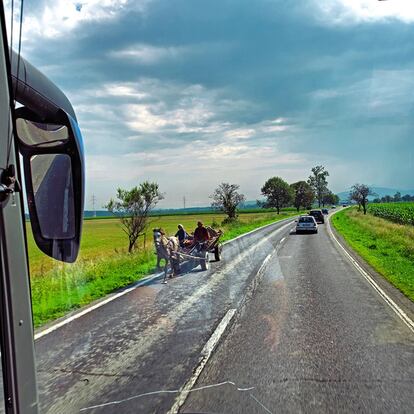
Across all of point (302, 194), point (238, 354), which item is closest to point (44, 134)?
point (238, 354)

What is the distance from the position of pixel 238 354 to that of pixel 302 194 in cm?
3233

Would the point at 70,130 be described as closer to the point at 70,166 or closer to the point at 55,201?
the point at 70,166

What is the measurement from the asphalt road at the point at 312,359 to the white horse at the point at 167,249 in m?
3.40

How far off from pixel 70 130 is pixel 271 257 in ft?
51.9

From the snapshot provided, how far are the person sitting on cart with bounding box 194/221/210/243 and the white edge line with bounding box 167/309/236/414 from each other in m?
6.93

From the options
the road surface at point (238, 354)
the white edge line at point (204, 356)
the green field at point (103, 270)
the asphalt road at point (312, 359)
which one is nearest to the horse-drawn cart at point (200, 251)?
→ the green field at point (103, 270)

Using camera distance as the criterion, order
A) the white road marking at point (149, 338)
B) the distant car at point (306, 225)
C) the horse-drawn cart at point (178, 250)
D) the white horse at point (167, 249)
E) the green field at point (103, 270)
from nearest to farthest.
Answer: the white road marking at point (149, 338) → the green field at point (103, 270) → the white horse at point (167, 249) → the horse-drawn cart at point (178, 250) → the distant car at point (306, 225)

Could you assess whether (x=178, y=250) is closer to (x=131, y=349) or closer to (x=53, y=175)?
(x=131, y=349)

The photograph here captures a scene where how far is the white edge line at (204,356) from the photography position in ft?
13.0

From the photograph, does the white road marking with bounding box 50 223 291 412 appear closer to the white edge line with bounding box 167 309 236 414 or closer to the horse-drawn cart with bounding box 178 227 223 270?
the white edge line with bounding box 167 309 236 414

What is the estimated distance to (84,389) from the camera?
4188 millimetres

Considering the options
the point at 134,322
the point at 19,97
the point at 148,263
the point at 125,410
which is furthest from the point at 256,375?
the point at 148,263

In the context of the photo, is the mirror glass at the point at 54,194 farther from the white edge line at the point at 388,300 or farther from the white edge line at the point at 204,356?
the white edge line at the point at 388,300

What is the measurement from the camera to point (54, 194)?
1.80 m
